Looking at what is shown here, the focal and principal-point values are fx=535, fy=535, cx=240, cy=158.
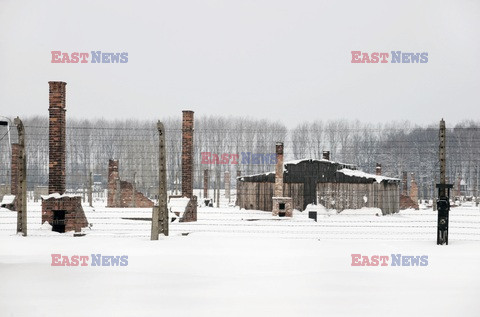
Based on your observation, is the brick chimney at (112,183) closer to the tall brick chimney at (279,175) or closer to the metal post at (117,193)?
the metal post at (117,193)

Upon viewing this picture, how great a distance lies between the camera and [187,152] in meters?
16.5

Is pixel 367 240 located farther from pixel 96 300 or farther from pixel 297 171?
pixel 297 171

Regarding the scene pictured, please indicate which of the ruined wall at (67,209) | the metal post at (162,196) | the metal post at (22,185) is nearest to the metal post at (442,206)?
the metal post at (162,196)

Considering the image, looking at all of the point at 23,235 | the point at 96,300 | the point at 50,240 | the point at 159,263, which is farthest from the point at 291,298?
the point at 23,235

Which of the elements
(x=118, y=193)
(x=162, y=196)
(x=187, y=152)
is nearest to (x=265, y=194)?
(x=118, y=193)

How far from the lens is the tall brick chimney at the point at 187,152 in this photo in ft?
52.8

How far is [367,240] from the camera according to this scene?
38.4 ft

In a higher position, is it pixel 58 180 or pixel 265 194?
pixel 58 180

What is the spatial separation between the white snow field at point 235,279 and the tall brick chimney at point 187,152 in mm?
5143

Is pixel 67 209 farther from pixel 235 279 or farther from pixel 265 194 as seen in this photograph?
pixel 265 194

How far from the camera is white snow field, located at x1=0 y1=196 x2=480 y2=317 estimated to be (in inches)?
234

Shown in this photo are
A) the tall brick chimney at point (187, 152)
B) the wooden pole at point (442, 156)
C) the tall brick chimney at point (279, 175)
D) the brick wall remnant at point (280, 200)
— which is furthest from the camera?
the tall brick chimney at point (279, 175)

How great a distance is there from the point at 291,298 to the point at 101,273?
3066 millimetres

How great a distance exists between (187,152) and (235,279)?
30.7 feet
